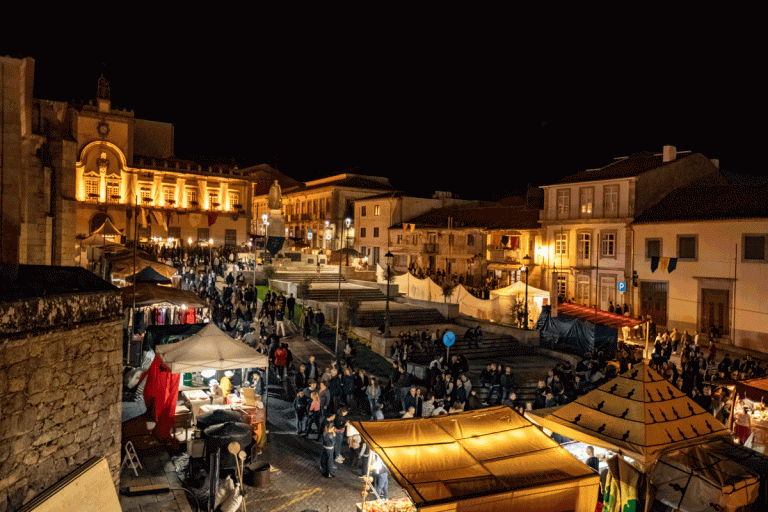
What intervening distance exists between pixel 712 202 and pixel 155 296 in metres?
25.1

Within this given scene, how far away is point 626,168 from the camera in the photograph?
30.4 m

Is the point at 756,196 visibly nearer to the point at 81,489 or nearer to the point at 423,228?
the point at 423,228

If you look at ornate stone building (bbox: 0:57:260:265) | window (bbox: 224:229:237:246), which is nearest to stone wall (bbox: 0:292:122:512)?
ornate stone building (bbox: 0:57:260:265)

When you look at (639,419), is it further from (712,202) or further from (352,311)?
(712,202)

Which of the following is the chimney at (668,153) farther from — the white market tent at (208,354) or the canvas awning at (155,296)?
the white market tent at (208,354)

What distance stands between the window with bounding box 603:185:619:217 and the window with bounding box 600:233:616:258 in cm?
Answer: 117

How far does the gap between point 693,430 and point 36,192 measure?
18976 millimetres

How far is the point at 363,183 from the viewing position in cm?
5100

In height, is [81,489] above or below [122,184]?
below

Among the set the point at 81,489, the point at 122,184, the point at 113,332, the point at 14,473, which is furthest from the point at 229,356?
the point at 122,184

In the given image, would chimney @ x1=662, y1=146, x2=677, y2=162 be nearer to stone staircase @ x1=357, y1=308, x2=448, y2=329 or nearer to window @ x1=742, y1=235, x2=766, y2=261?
window @ x1=742, y1=235, x2=766, y2=261

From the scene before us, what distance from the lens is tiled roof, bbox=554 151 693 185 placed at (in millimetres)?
29312

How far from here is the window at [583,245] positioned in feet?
101

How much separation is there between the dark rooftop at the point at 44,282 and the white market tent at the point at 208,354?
3.02m
